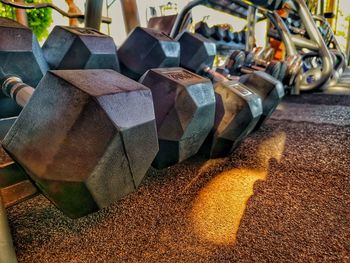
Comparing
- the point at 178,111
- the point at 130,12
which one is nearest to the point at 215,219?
the point at 178,111

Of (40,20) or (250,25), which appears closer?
Answer: (250,25)

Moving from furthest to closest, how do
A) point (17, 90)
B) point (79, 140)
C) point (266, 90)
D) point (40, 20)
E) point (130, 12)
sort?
point (40, 20), point (130, 12), point (266, 90), point (17, 90), point (79, 140)

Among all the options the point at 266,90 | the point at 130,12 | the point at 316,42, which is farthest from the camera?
the point at 316,42

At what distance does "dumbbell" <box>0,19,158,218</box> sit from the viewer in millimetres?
321

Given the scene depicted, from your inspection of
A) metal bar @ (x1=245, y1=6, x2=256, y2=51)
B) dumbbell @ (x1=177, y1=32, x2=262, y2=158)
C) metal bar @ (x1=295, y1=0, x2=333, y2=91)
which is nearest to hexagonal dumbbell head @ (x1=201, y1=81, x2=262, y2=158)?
dumbbell @ (x1=177, y1=32, x2=262, y2=158)

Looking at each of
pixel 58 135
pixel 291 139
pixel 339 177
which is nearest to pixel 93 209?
pixel 58 135

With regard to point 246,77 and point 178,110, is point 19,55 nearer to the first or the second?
point 178,110

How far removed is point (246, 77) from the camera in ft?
3.40

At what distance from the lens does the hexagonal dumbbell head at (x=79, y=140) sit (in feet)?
1.05

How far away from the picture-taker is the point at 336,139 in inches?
34.9

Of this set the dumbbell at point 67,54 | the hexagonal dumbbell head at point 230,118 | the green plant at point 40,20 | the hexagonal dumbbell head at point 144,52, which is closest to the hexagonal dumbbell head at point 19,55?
the dumbbell at point 67,54

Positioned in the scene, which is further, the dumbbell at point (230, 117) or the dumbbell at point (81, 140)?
the dumbbell at point (230, 117)

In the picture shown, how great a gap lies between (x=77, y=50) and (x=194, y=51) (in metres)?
0.49

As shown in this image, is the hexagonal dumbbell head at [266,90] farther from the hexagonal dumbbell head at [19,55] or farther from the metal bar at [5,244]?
the metal bar at [5,244]
